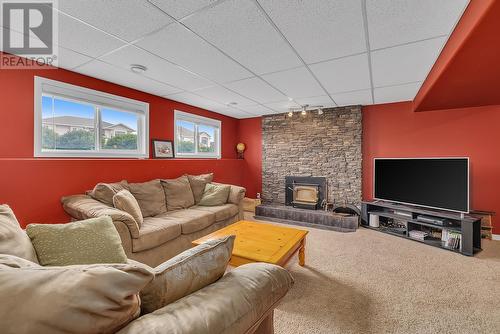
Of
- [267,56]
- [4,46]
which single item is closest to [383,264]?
[267,56]

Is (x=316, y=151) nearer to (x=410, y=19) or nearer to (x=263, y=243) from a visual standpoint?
(x=263, y=243)

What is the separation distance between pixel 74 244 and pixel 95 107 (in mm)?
2686

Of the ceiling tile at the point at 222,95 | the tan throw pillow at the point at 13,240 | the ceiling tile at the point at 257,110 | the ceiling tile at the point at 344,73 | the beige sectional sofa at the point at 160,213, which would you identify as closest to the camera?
the tan throw pillow at the point at 13,240

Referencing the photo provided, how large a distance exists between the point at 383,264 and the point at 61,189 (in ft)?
12.8

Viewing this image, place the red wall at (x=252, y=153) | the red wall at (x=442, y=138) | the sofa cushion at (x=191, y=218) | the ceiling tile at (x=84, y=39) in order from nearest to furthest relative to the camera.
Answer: the ceiling tile at (x=84, y=39) < the sofa cushion at (x=191, y=218) < the red wall at (x=442, y=138) < the red wall at (x=252, y=153)

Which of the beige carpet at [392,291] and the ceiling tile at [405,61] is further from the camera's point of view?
the ceiling tile at [405,61]

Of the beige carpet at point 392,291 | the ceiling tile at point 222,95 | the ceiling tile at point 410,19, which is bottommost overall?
the beige carpet at point 392,291

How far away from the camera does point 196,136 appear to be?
5.17 meters

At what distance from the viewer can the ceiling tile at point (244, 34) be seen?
1836 mm

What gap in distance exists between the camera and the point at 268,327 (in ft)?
3.67

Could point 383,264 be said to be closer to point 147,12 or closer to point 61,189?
point 147,12

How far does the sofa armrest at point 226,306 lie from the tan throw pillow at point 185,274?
41mm

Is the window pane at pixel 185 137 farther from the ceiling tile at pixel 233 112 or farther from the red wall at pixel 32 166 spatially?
the red wall at pixel 32 166

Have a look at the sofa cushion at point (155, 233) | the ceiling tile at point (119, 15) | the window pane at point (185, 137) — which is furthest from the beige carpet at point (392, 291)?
the window pane at point (185, 137)
